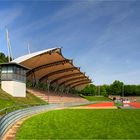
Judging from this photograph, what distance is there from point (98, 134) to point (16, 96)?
35410 mm

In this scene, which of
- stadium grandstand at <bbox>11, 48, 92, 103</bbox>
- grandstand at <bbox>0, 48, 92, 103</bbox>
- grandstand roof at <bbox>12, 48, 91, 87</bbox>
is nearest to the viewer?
grandstand roof at <bbox>12, 48, 91, 87</bbox>

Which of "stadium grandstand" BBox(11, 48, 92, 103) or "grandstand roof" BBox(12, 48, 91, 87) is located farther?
"stadium grandstand" BBox(11, 48, 92, 103)

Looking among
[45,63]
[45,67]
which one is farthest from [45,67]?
[45,63]

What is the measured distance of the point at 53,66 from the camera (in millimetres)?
77875

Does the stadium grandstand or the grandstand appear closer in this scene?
the grandstand

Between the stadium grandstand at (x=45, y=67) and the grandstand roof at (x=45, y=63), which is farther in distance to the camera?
the stadium grandstand at (x=45, y=67)

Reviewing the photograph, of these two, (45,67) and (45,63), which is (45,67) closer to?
(45,67)

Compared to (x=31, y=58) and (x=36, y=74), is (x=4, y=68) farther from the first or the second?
(x=36, y=74)

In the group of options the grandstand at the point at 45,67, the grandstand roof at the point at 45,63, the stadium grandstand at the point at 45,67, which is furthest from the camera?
the stadium grandstand at the point at 45,67

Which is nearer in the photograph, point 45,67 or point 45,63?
point 45,63

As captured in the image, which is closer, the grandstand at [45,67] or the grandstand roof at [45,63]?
the grandstand roof at [45,63]

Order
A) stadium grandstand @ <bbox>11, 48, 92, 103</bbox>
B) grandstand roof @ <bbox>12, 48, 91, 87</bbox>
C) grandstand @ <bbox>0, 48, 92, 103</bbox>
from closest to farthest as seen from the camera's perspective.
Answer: grandstand roof @ <bbox>12, 48, 91, 87</bbox>
grandstand @ <bbox>0, 48, 92, 103</bbox>
stadium grandstand @ <bbox>11, 48, 92, 103</bbox>

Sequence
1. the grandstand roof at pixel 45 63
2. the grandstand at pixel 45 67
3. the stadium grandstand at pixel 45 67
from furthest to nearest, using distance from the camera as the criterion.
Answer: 1. the stadium grandstand at pixel 45 67
2. the grandstand at pixel 45 67
3. the grandstand roof at pixel 45 63

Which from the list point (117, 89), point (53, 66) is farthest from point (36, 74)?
point (117, 89)
